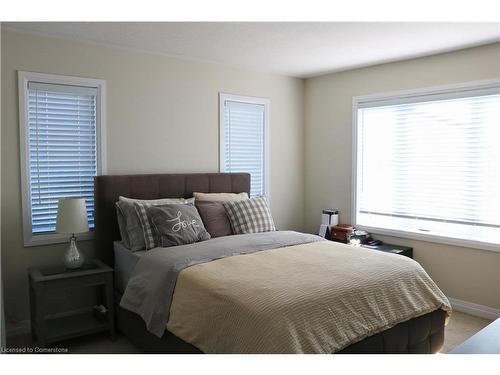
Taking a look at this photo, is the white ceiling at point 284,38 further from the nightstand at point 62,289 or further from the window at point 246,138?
the nightstand at point 62,289

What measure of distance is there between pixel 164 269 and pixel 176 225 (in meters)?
0.60

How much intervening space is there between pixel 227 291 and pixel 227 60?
276 cm

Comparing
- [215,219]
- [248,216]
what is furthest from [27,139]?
[248,216]

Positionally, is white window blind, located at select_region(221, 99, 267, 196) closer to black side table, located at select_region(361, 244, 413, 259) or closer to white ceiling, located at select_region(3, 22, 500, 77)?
white ceiling, located at select_region(3, 22, 500, 77)

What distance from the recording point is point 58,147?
356 cm

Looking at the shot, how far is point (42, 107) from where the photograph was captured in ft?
11.4

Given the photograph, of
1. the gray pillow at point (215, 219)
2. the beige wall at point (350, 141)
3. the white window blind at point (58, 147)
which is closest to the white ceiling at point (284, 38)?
the beige wall at point (350, 141)

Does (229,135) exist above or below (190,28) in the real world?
below

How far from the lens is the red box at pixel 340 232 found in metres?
4.64

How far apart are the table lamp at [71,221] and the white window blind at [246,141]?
5.77 feet

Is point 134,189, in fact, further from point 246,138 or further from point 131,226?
point 246,138

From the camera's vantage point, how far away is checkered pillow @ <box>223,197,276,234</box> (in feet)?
12.7
